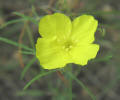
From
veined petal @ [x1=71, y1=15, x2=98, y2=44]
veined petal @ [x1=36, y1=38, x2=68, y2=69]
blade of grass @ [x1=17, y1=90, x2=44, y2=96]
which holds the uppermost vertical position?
veined petal @ [x1=71, y1=15, x2=98, y2=44]

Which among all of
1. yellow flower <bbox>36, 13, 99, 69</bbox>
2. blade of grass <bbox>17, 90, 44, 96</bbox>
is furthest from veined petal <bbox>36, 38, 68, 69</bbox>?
blade of grass <bbox>17, 90, 44, 96</bbox>

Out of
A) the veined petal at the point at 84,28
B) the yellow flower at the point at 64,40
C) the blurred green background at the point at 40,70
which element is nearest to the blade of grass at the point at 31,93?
the blurred green background at the point at 40,70

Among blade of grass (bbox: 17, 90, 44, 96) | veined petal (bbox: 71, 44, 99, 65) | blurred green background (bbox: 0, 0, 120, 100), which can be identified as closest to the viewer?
veined petal (bbox: 71, 44, 99, 65)

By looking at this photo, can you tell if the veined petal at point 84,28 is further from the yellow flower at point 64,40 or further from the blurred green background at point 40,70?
the blurred green background at point 40,70

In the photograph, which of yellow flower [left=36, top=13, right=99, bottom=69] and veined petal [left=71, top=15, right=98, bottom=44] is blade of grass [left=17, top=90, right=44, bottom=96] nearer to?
yellow flower [left=36, top=13, right=99, bottom=69]

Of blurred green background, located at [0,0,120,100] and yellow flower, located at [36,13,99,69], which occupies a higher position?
yellow flower, located at [36,13,99,69]

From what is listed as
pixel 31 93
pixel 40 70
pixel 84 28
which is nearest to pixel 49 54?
pixel 84 28

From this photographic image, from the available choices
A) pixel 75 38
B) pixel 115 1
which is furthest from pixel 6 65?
pixel 115 1

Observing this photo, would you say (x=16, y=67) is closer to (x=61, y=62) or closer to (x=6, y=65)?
(x=6, y=65)

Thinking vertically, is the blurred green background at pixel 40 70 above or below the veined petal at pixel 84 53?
below

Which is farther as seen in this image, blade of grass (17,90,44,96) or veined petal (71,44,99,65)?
blade of grass (17,90,44,96)
